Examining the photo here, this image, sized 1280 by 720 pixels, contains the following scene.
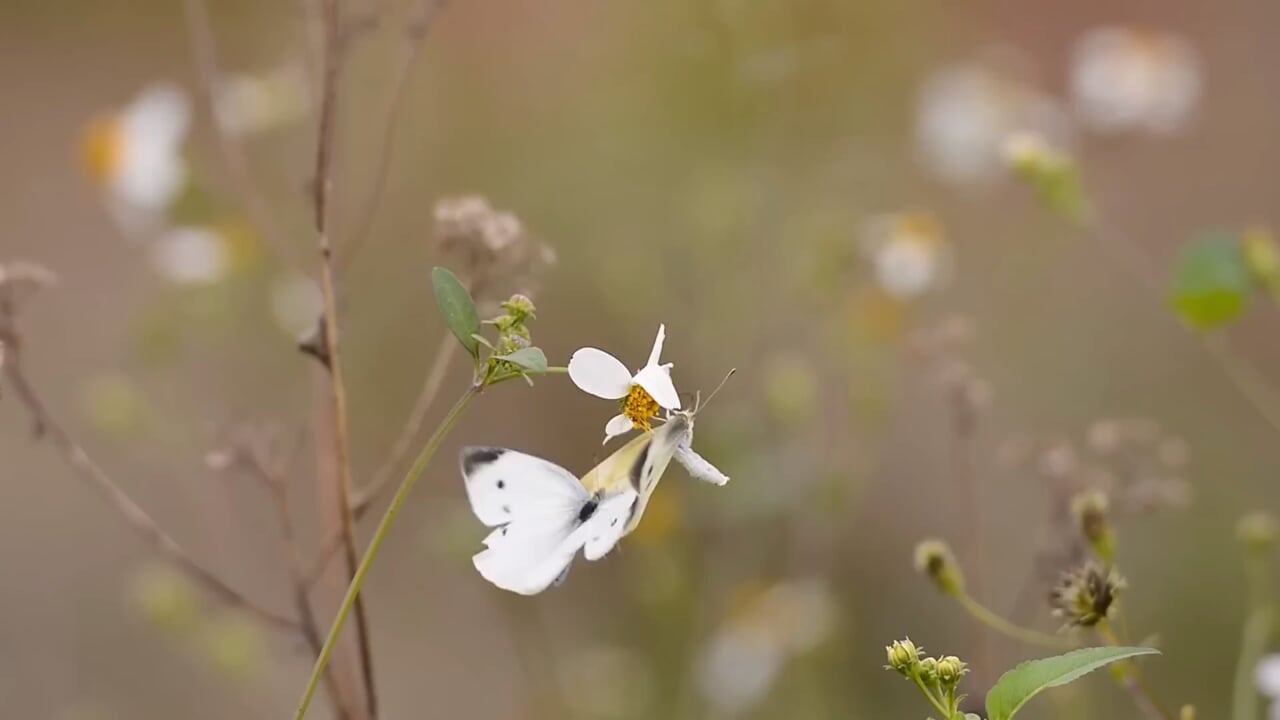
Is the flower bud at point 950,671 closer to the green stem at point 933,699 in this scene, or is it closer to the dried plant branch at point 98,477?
the green stem at point 933,699

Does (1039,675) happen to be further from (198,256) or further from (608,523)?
(198,256)

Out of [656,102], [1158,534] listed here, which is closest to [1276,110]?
[1158,534]

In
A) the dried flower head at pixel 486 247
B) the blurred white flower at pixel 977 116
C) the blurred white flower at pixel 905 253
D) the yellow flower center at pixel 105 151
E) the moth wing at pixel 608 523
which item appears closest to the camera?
the moth wing at pixel 608 523

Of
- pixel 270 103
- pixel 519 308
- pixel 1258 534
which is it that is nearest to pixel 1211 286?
pixel 1258 534

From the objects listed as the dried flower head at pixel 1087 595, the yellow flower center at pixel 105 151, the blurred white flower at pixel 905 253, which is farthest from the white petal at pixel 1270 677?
the yellow flower center at pixel 105 151

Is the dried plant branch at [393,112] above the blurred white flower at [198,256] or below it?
below

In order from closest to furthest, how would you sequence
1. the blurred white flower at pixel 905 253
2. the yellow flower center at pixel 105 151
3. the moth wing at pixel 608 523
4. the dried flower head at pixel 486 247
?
1. the moth wing at pixel 608 523
2. the dried flower head at pixel 486 247
3. the blurred white flower at pixel 905 253
4. the yellow flower center at pixel 105 151
